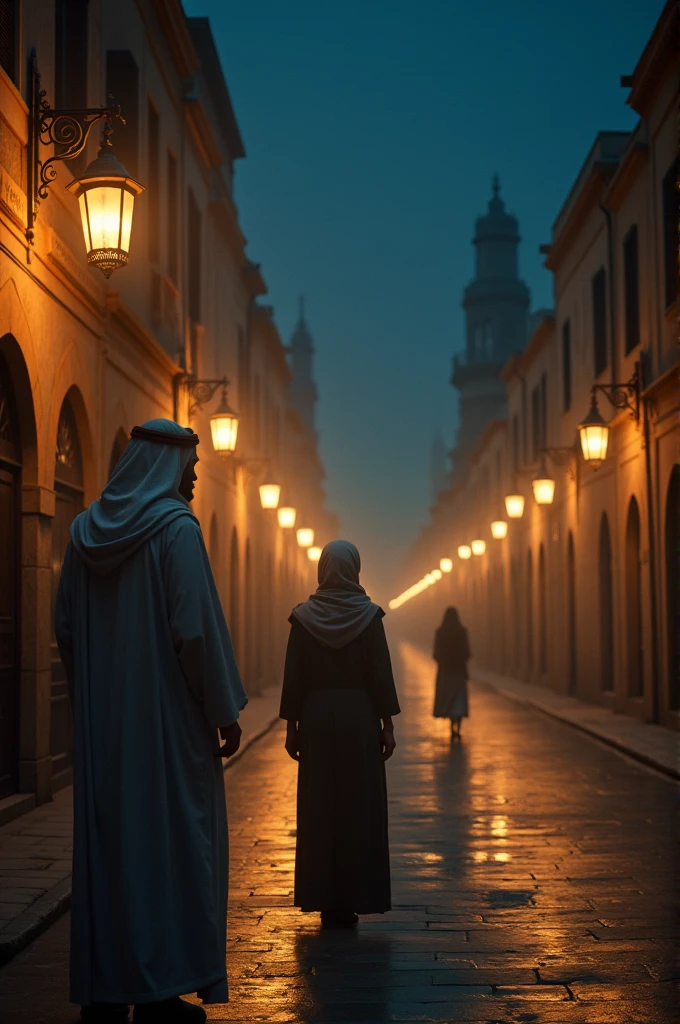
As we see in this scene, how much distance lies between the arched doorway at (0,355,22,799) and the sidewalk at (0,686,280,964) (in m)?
0.54

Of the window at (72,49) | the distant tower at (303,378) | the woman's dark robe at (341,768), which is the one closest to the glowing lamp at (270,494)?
the window at (72,49)

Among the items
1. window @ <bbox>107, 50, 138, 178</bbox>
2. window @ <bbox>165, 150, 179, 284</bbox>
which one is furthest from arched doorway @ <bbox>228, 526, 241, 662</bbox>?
window @ <bbox>107, 50, 138, 178</bbox>

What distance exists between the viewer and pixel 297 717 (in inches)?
279

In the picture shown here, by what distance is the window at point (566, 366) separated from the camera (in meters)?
27.3

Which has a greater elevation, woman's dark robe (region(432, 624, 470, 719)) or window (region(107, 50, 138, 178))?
window (region(107, 50, 138, 178))

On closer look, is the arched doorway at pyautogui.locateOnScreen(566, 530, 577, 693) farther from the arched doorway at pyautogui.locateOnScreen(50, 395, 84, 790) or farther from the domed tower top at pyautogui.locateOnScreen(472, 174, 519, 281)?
the domed tower top at pyautogui.locateOnScreen(472, 174, 519, 281)

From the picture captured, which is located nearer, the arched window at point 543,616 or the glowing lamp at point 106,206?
the glowing lamp at point 106,206

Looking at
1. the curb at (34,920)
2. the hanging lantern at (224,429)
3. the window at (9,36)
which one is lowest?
the curb at (34,920)

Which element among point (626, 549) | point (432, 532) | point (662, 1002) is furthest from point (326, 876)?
point (432, 532)

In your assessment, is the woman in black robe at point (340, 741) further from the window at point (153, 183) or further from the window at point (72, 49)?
the window at point (153, 183)

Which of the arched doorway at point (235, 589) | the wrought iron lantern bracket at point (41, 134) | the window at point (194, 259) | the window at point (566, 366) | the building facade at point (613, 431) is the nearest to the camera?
the wrought iron lantern bracket at point (41, 134)

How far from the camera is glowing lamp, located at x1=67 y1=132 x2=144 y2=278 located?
9055 millimetres

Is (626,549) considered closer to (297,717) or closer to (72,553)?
(297,717)

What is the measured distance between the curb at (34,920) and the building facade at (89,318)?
102 inches
